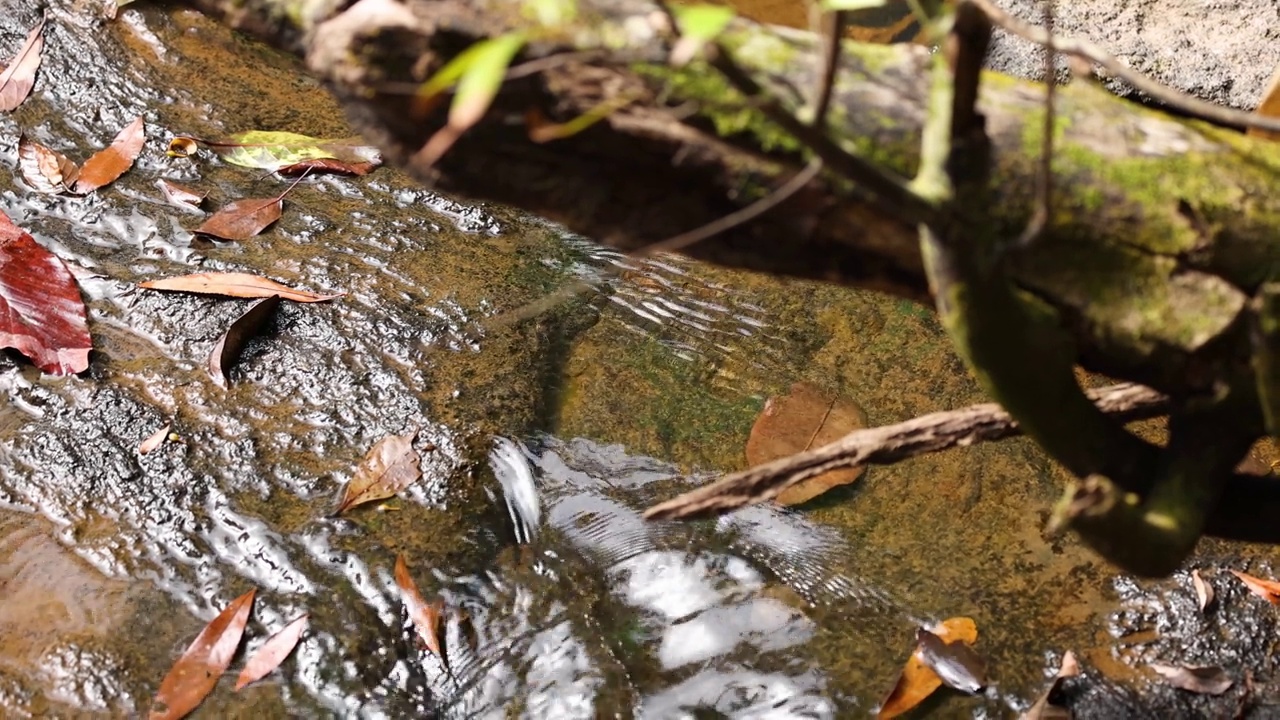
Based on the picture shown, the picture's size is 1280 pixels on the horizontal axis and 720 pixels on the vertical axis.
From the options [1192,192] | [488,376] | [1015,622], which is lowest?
[1015,622]

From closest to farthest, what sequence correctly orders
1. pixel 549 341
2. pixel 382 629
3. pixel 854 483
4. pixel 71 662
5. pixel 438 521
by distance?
pixel 71 662 < pixel 382 629 < pixel 438 521 < pixel 854 483 < pixel 549 341

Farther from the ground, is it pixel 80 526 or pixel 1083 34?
pixel 1083 34

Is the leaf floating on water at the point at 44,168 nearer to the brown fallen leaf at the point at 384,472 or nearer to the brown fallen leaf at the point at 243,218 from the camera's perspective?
the brown fallen leaf at the point at 243,218

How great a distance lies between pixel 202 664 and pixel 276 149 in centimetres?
170

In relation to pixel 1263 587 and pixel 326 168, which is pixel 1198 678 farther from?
pixel 326 168

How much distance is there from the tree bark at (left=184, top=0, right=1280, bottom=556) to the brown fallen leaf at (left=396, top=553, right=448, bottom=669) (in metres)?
0.95

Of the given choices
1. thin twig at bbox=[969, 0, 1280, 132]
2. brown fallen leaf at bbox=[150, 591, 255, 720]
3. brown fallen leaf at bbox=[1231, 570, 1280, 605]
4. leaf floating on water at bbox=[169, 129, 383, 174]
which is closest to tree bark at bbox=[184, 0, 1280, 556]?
thin twig at bbox=[969, 0, 1280, 132]

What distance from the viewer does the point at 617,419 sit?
233cm

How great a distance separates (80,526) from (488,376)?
91 cm

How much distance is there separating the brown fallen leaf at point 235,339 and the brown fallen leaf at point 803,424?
3.97 feet

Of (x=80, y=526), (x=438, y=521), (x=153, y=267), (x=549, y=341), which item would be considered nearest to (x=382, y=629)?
(x=438, y=521)

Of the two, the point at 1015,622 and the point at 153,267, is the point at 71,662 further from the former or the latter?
the point at 1015,622

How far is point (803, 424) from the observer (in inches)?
92.4

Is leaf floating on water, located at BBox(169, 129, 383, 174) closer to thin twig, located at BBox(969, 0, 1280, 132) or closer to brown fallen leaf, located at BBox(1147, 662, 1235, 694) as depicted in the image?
thin twig, located at BBox(969, 0, 1280, 132)
